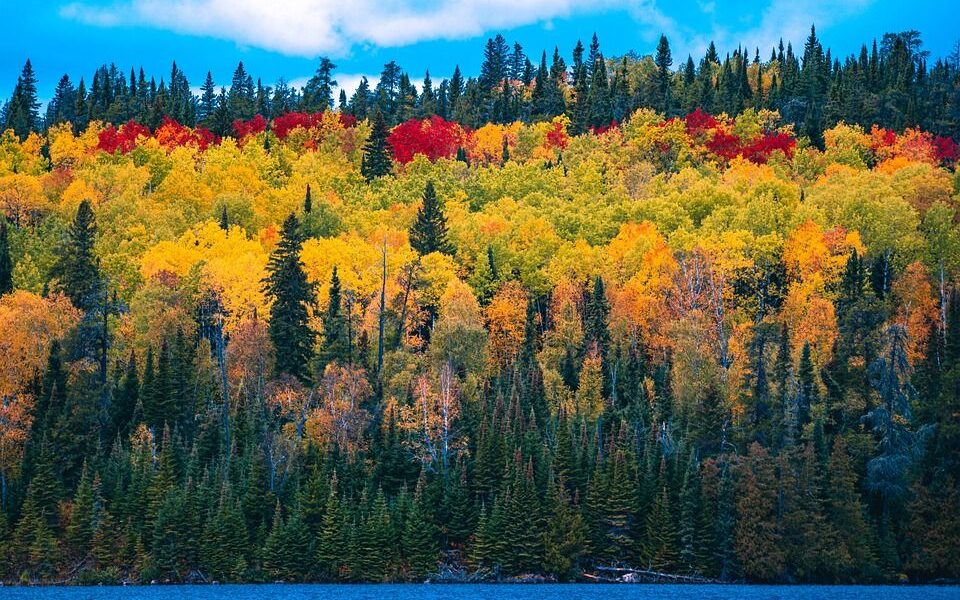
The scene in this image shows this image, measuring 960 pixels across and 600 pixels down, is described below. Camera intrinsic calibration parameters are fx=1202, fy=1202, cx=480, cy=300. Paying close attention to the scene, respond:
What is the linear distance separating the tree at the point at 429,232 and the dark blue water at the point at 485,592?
182 ft

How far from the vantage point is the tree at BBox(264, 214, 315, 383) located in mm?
102562

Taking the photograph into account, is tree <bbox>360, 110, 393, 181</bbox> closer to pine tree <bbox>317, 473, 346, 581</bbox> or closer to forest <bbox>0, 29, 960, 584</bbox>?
forest <bbox>0, 29, 960, 584</bbox>

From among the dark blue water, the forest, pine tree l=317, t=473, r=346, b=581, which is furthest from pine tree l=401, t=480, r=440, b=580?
pine tree l=317, t=473, r=346, b=581

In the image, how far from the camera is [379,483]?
8794 centimetres

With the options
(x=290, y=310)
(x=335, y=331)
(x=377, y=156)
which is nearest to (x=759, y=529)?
(x=335, y=331)

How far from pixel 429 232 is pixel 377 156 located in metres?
54.7

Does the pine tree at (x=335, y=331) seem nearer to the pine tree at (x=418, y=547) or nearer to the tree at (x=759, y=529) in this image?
the pine tree at (x=418, y=547)

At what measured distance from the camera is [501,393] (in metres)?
93.0

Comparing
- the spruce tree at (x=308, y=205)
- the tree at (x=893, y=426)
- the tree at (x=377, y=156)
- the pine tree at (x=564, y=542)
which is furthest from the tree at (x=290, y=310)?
the tree at (x=377, y=156)

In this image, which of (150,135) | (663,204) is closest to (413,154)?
(150,135)

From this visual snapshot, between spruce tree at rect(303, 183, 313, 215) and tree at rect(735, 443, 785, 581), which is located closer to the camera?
tree at rect(735, 443, 785, 581)

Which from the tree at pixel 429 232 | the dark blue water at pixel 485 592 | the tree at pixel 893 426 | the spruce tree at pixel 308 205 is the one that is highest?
the spruce tree at pixel 308 205

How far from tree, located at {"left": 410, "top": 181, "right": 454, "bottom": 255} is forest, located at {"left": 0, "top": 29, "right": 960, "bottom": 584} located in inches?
9.6

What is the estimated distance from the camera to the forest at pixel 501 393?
8300 centimetres
